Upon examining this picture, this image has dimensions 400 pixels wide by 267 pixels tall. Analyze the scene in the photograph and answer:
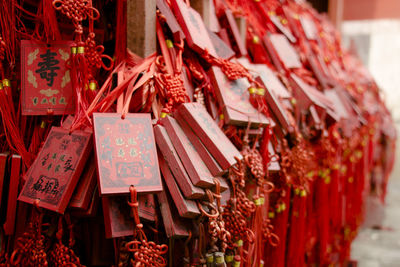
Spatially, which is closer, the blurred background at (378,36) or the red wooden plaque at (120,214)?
the red wooden plaque at (120,214)

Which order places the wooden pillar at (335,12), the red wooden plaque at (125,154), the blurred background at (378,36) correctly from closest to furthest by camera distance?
the red wooden plaque at (125,154) → the wooden pillar at (335,12) → the blurred background at (378,36)

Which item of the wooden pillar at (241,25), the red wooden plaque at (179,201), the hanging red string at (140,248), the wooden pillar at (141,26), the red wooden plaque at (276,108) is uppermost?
the wooden pillar at (241,25)

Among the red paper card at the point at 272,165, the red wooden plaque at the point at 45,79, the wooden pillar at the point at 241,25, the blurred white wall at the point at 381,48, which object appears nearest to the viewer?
the red wooden plaque at the point at 45,79

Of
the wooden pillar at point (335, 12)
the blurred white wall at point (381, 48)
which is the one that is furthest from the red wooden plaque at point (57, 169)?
the blurred white wall at point (381, 48)

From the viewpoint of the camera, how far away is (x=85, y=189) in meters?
0.68

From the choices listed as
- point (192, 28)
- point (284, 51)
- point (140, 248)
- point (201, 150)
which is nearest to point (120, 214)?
point (140, 248)

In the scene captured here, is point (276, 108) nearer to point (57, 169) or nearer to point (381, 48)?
point (57, 169)

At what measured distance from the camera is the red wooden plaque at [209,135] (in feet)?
2.30

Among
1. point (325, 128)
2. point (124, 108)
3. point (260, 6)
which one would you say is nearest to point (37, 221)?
point (124, 108)

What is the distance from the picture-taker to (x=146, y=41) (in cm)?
78

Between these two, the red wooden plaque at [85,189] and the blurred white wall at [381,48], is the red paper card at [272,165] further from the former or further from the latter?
the blurred white wall at [381,48]

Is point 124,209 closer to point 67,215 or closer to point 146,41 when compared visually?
point 67,215

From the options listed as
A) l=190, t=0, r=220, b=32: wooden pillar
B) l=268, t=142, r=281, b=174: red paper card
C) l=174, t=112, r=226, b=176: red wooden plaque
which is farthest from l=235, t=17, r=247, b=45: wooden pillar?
l=174, t=112, r=226, b=176: red wooden plaque

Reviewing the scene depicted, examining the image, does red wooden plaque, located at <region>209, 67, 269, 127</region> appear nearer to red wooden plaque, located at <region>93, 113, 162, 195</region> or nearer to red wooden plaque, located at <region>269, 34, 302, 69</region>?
red wooden plaque, located at <region>93, 113, 162, 195</region>
